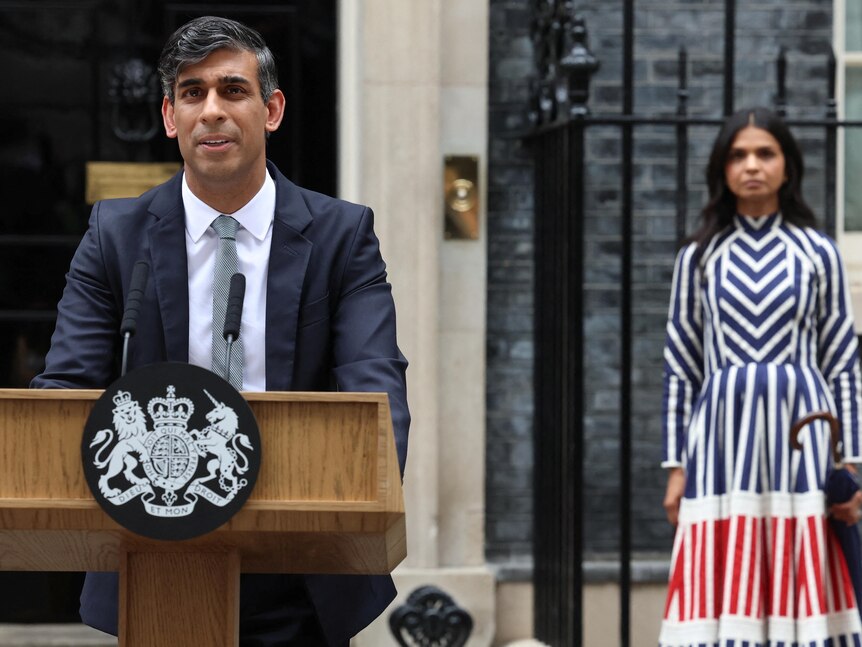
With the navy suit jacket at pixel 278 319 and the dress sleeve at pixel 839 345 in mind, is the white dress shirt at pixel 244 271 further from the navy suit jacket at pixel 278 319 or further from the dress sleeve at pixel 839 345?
the dress sleeve at pixel 839 345

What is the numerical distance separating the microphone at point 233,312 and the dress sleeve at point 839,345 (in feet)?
9.43

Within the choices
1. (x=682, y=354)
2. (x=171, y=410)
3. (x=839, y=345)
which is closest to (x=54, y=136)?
(x=682, y=354)

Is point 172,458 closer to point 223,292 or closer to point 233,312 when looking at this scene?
point 233,312

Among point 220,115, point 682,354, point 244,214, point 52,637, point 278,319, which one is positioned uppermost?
point 220,115

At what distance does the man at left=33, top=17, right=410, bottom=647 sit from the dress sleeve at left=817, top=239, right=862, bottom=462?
8.10ft

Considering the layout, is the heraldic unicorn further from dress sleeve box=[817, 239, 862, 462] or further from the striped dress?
dress sleeve box=[817, 239, 862, 462]

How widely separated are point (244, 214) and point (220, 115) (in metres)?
0.23

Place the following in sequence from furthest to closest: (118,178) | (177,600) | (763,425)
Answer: (118,178), (763,425), (177,600)

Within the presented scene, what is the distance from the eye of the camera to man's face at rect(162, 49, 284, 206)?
2842mm

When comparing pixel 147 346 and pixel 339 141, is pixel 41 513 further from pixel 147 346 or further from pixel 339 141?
pixel 339 141

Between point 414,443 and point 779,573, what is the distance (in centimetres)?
172

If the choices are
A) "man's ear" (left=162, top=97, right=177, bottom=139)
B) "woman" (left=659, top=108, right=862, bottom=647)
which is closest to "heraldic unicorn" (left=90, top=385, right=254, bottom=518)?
"man's ear" (left=162, top=97, right=177, bottom=139)

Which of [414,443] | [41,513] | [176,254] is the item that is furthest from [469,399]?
[41,513]

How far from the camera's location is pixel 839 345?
5.12m
